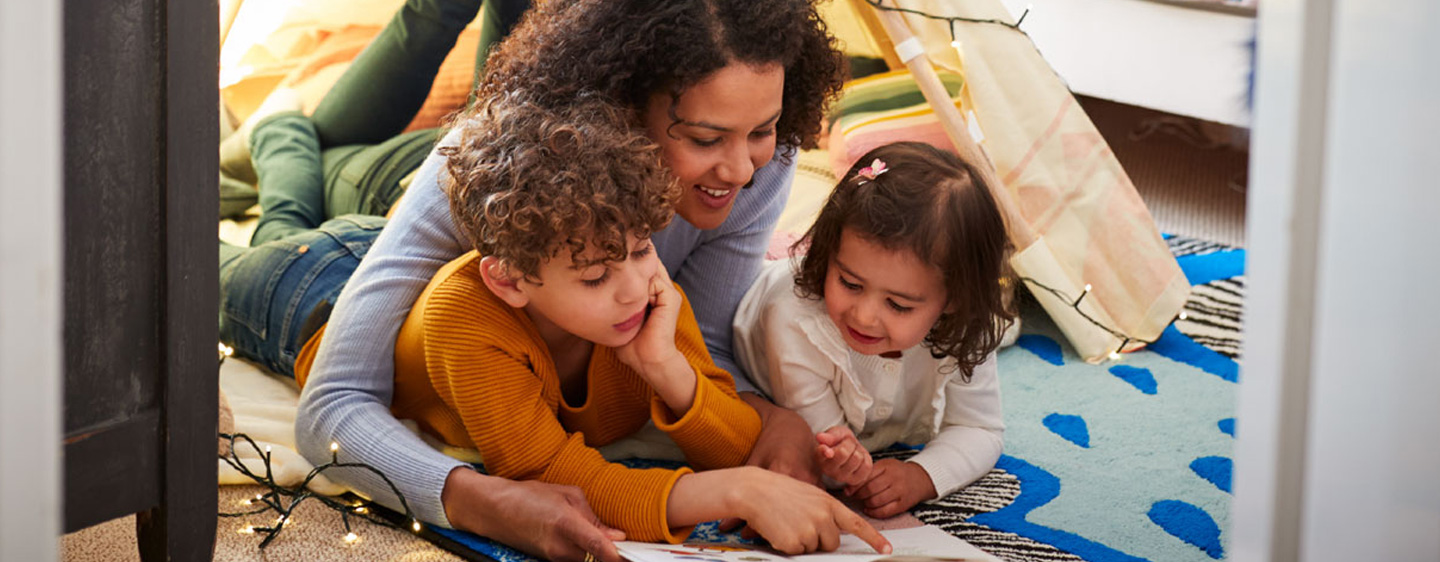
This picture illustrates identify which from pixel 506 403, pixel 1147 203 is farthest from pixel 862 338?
Answer: pixel 1147 203

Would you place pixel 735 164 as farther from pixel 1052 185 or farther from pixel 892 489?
pixel 1052 185

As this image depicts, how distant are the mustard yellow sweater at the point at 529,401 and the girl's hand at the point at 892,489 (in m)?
0.13

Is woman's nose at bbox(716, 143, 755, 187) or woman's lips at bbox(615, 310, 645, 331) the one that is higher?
woman's nose at bbox(716, 143, 755, 187)

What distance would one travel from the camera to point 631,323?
1148 mm

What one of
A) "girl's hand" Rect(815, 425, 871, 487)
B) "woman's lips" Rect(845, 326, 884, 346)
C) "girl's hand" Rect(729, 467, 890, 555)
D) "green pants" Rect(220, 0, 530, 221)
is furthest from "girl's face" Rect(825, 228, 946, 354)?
"green pants" Rect(220, 0, 530, 221)

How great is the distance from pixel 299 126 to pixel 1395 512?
157 cm

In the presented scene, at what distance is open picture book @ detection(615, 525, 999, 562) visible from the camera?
1027 mm

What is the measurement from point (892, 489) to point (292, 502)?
23.0 inches

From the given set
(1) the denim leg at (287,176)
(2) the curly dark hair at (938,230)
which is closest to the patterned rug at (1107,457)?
(2) the curly dark hair at (938,230)

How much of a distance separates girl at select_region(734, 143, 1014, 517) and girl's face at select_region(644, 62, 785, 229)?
140 millimetres

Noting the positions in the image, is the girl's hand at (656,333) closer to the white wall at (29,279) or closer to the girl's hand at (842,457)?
the girl's hand at (842,457)

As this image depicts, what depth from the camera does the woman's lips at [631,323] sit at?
3.75 ft

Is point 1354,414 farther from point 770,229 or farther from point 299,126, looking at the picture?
point 299,126

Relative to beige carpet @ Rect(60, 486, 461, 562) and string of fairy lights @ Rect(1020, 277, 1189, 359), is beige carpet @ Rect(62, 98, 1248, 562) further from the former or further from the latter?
string of fairy lights @ Rect(1020, 277, 1189, 359)
